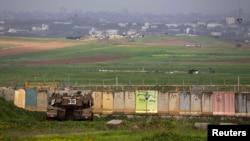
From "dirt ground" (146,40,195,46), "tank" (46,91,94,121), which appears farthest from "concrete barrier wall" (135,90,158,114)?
"dirt ground" (146,40,195,46)

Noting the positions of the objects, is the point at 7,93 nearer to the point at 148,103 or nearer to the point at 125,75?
the point at 148,103

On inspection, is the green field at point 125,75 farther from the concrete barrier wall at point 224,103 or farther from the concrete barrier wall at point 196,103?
the concrete barrier wall at point 196,103

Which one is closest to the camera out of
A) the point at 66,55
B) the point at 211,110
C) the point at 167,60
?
the point at 211,110

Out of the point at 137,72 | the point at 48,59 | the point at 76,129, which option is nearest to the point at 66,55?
the point at 48,59

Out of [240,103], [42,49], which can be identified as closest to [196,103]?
[240,103]

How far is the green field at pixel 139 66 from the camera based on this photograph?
59.8 m

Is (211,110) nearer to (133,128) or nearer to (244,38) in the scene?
(133,128)

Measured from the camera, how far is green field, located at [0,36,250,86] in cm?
5984

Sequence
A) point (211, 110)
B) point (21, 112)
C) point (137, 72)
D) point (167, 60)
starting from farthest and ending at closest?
Result: 1. point (167, 60)
2. point (137, 72)
3. point (211, 110)
4. point (21, 112)

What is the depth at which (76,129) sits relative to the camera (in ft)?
92.1

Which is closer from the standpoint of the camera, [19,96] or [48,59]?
[19,96]

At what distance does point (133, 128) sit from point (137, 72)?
1638 inches

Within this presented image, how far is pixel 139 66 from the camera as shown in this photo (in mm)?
79375

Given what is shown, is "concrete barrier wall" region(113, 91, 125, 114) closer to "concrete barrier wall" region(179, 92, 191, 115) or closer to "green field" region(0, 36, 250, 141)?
"green field" region(0, 36, 250, 141)
